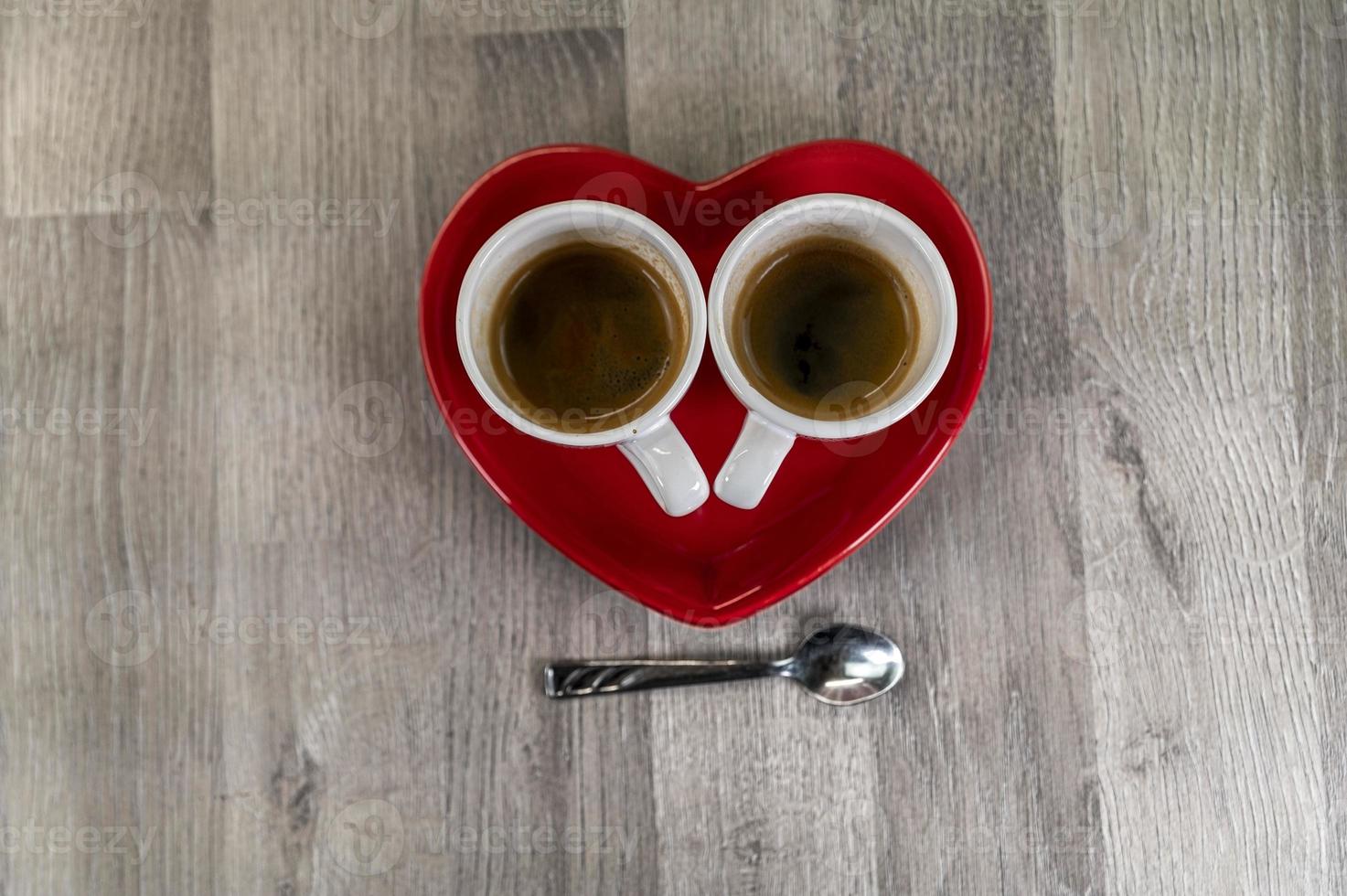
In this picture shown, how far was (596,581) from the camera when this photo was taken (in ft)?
3.24

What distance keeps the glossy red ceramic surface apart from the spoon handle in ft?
0.32

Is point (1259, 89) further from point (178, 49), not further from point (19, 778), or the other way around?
point (19, 778)

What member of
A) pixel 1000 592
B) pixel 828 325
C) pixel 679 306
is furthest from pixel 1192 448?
pixel 679 306

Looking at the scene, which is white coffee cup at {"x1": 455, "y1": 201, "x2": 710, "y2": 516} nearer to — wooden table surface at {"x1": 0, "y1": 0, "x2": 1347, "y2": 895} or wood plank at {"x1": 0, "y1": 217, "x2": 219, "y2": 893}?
→ wooden table surface at {"x1": 0, "y1": 0, "x2": 1347, "y2": 895}

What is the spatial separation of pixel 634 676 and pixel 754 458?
0.30m

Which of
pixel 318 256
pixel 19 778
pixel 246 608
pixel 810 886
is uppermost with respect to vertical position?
pixel 318 256

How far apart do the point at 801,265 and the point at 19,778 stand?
0.99 m

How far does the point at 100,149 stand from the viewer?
1024 mm

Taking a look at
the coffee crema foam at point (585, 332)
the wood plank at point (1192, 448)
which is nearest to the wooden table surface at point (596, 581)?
the wood plank at point (1192, 448)

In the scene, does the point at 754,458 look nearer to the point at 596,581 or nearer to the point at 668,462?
the point at 668,462

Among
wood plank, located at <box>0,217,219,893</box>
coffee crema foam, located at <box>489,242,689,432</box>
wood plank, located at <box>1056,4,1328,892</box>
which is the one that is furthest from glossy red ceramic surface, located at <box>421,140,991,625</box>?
wood plank, located at <box>0,217,219,893</box>

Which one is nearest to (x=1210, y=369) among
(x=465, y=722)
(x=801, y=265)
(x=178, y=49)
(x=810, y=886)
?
(x=801, y=265)

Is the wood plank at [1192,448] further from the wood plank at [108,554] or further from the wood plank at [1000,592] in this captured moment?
the wood plank at [108,554]

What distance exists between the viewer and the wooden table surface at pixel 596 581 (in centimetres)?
98
